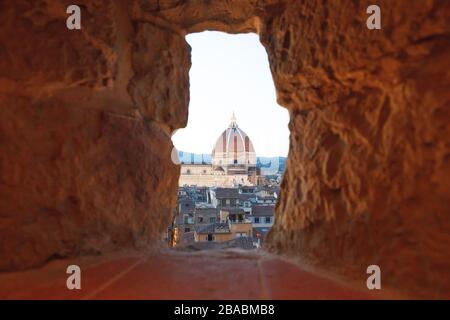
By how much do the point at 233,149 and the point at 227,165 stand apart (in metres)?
3.52

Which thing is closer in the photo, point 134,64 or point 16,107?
point 16,107

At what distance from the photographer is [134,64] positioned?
2.87 m

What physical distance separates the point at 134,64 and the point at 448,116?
2.33m

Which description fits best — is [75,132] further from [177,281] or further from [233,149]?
[233,149]

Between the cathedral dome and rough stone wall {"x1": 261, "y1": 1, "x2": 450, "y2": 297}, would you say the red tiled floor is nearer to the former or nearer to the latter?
rough stone wall {"x1": 261, "y1": 1, "x2": 450, "y2": 297}

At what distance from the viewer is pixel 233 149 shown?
57156 mm

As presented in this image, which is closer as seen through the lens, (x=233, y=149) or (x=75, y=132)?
(x=75, y=132)

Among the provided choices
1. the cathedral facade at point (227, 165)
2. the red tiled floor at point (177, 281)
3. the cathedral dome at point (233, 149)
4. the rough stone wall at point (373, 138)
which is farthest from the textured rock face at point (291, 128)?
the cathedral dome at point (233, 149)

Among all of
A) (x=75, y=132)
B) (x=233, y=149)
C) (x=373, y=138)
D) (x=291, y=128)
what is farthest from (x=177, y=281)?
(x=233, y=149)

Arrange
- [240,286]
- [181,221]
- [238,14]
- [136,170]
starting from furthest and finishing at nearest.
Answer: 1. [181,221]
2. [238,14]
3. [136,170]
4. [240,286]

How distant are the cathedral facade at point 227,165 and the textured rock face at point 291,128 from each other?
45.1m

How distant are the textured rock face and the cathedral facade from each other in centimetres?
4513
